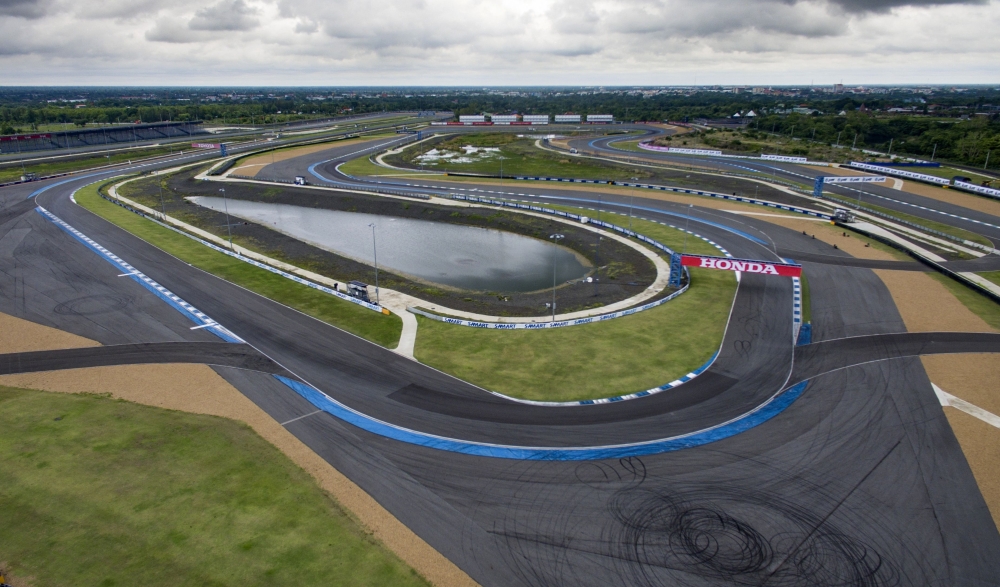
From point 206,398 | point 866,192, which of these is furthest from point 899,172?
point 206,398

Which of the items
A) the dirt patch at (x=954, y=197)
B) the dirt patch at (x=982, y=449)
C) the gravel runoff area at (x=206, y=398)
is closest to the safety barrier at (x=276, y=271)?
the gravel runoff area at (x=206, y=398)

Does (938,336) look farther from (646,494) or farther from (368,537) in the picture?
(368,537)

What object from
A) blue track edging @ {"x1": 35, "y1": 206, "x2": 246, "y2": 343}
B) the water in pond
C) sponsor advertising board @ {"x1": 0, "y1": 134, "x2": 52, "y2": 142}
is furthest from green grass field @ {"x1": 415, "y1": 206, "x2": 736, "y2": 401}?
sponsor advertising board @ {"x1": 0, "y1": 134, "x2": 52, "y2": 142}

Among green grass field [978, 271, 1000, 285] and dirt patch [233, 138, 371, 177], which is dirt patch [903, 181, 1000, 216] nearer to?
green grass field [978, 271, 1000, 285]

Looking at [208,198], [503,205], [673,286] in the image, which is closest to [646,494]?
[673,286]

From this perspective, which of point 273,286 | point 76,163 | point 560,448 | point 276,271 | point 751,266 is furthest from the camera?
point 76,163

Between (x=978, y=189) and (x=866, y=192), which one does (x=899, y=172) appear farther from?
(x=866, y=192)

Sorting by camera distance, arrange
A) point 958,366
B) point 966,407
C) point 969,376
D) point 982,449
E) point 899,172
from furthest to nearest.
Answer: point 899,172 → point 958,366 → point 969,376 → point 966,407 → point 982,449
